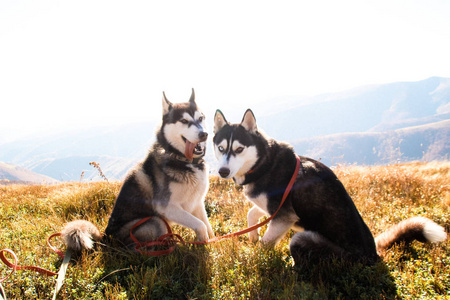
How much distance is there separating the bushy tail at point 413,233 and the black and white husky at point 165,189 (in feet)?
8.87

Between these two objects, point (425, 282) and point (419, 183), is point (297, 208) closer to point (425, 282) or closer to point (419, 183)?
point (425, 282)

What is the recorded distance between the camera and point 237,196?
7.12m

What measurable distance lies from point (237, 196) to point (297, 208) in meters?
3.36

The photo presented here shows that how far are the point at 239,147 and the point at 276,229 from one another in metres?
1.38

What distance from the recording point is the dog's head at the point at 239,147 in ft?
13.6

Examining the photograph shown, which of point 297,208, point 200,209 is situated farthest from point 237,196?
point 297,208

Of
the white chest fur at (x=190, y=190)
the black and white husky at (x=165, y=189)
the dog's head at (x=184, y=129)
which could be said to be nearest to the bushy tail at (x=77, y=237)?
the black and white husky at (x=165, y=189)

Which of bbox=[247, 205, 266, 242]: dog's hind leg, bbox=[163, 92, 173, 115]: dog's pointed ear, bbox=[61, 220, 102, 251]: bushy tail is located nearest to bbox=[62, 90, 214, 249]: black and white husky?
bbox=[61, 220, 102, 251]: bushy tail

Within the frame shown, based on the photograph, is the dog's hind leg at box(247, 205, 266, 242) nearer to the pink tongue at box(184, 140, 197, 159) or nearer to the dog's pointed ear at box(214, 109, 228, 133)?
the pink tongue at box(184, 140, 197, 159)

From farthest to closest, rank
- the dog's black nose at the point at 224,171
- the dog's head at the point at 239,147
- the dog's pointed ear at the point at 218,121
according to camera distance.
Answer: the dog's pointed ear at the point at 218,121, the dog's head at the point at 239,147, the dog's black nose at the point at 224,171

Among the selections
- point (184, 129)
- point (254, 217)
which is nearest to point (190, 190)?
point (184, 129)

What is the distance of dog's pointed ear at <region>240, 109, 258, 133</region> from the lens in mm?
4414

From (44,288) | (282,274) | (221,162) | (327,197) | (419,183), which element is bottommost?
(419,183)

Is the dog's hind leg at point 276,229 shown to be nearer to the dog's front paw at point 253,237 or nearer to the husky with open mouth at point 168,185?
the dog's front paw at point 253,237
